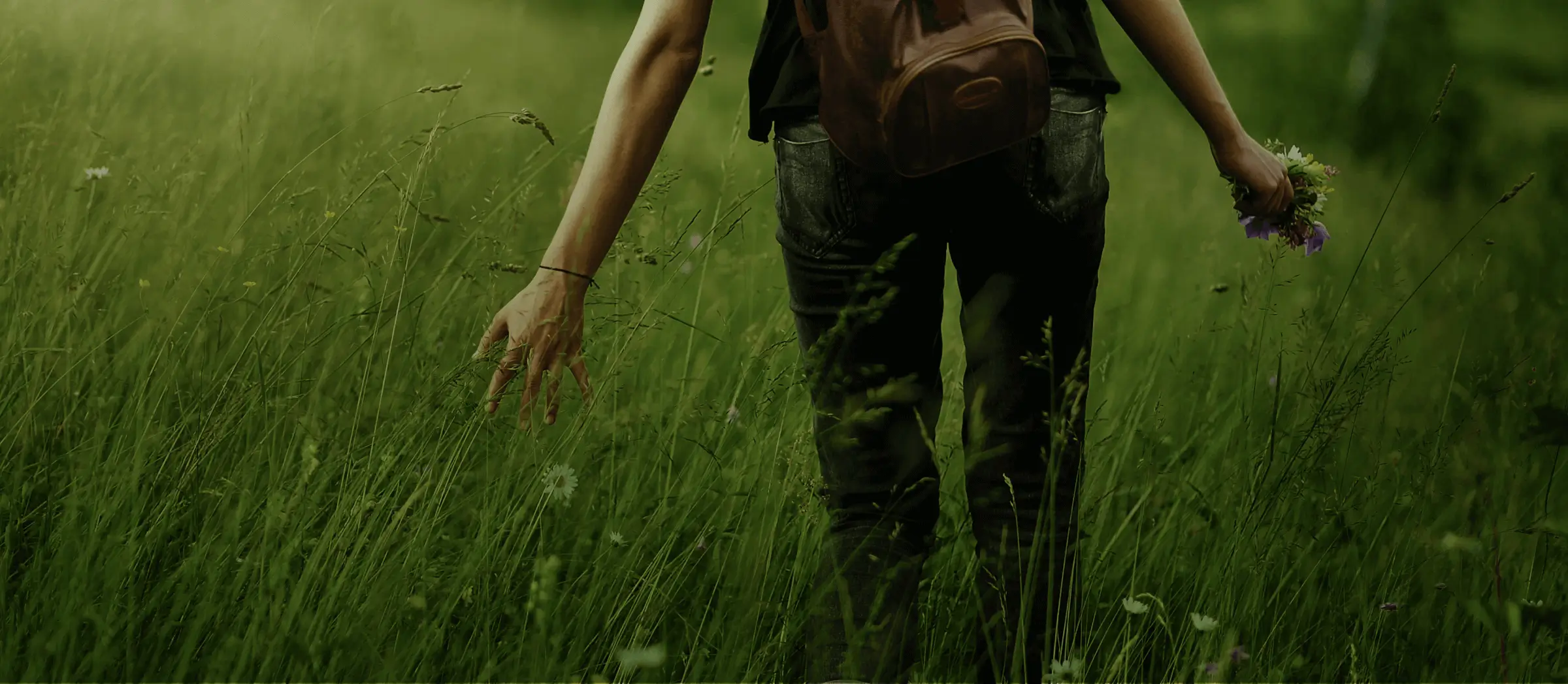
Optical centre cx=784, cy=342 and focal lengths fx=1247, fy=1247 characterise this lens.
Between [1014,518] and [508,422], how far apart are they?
99 cm

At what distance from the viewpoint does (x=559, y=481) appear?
6.55 feet

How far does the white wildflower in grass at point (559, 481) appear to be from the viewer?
177 cm

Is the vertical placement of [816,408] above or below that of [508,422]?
above

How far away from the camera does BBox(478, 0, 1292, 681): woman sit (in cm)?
152

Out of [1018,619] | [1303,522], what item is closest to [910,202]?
[1018,619]

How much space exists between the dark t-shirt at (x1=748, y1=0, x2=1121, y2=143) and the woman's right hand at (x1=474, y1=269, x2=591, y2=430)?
33cm

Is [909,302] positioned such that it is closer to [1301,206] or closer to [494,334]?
[494,334]

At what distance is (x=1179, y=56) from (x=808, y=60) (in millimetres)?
522

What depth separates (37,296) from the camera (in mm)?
2178

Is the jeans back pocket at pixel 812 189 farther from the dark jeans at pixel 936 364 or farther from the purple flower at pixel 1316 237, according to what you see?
the purple flower at pixel 1316 237

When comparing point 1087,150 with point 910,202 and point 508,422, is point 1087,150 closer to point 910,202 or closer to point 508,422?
point 910,202

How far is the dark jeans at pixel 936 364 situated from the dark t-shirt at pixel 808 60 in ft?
0.08

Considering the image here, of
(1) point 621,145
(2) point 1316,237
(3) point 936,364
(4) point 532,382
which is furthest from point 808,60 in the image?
(2) point 1316,237

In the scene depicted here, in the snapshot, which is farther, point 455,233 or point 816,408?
point 455,233
